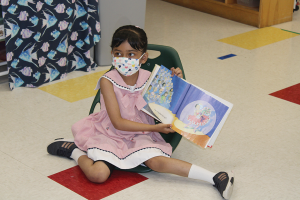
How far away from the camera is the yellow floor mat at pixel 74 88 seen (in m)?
2.74

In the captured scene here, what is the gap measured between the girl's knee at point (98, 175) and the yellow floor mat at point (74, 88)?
977 mm

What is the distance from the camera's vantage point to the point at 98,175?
176 centimetres

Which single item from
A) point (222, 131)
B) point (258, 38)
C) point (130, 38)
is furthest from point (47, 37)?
point (258, 38)

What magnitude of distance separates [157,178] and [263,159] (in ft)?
1.86

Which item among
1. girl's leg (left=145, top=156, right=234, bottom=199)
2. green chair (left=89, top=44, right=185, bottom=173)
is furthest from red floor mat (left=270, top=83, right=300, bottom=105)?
girl's leg (left=145, top=156, right=234, bottom=199)

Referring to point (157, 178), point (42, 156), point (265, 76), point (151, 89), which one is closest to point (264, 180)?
point (157, 178)

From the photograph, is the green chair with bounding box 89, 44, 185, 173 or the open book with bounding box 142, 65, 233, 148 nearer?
the open book with bounding box 142, 65, 233, 148

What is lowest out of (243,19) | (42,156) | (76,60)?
(42,156)

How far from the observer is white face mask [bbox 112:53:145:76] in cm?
182

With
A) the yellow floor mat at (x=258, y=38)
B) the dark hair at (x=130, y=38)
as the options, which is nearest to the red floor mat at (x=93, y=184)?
the dark hair at (x=130, y=38)

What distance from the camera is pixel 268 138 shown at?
229 centimetres

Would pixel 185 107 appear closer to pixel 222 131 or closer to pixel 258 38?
pixel 222 131

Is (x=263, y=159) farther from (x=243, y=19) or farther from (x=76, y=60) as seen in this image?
(x=243, y=19)

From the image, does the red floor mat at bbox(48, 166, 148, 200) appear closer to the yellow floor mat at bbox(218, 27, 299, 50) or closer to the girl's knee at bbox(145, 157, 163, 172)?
the girl's knee at bbox(145, 157, 163, 172)
